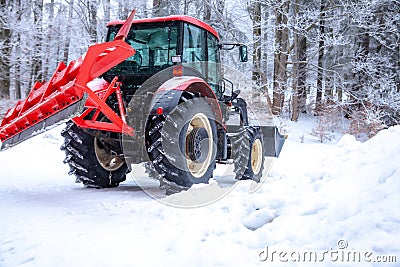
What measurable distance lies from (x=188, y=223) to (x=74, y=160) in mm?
2743

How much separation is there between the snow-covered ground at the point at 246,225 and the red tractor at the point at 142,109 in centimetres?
83

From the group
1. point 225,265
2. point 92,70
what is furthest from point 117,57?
point 225,265

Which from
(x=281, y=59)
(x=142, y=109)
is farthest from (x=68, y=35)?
(x=142, y=109)

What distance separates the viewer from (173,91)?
4523mm

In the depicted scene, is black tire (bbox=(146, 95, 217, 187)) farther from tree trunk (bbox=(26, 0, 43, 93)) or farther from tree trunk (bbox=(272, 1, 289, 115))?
tree trunk (bbox=(26, 0, 43, 93))

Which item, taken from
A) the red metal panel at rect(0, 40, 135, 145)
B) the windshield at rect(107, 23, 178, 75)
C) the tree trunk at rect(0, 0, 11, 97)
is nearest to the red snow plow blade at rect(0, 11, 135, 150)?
the red metal panel at rect(0, 40, 135, 145)

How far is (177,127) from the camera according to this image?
4.48 metres

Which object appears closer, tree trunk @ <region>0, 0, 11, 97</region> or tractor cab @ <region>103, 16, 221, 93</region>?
tractor cab @ <region>103, 16, 221, 93</region>

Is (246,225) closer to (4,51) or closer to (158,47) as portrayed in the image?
(158,47)

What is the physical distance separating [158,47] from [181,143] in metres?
1.58

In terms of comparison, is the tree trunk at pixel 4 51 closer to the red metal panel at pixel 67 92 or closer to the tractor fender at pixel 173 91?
the red metal panel at pixel 67 92

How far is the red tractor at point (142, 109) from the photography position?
13.6 ft

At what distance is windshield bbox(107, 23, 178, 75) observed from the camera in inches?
205

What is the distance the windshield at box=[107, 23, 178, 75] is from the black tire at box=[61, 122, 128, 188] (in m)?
1.06
